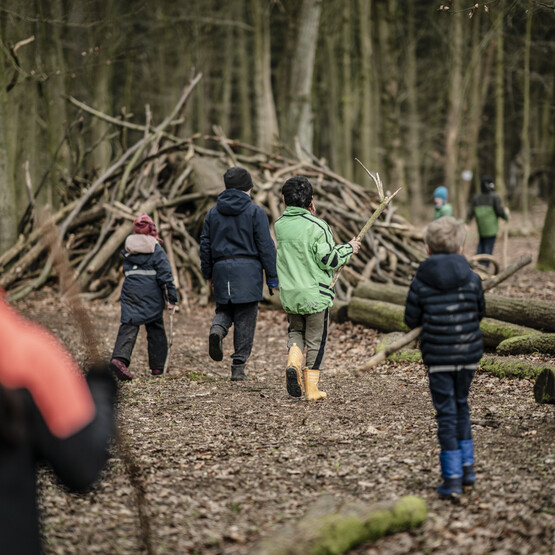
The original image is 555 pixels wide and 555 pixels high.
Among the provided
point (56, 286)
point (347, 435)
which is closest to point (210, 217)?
point (347, 435)

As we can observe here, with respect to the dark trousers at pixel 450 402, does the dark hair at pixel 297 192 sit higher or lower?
higher

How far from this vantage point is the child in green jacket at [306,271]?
19.1 ft

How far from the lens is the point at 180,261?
1190 cm

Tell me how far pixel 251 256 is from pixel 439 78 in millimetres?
26689

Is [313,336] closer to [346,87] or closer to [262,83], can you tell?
[262,83]

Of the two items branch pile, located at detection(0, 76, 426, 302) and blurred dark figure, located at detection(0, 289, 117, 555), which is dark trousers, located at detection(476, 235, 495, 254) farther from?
blurred dark figure, located at detection(0, 289, 117, 555)

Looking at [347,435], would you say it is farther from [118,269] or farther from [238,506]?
[118,269]

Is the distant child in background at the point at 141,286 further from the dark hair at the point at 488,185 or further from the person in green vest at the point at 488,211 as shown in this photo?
the dark hair at the point at 488,185

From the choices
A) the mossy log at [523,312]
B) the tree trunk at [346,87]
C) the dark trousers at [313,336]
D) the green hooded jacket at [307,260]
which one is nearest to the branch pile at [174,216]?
the mossy log at [523,312]

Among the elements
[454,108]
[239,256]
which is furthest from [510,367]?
[454,108]

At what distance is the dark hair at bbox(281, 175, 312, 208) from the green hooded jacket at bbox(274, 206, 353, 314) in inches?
2.5

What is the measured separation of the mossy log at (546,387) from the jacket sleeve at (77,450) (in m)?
3.82

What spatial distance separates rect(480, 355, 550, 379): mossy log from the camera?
20.0ft

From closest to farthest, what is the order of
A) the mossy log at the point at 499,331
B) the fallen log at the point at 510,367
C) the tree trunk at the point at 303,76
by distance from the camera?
the fallen log at the point at 510,367
the mossy log at the point at 499,331
the tree trunk at the point at 303,76
